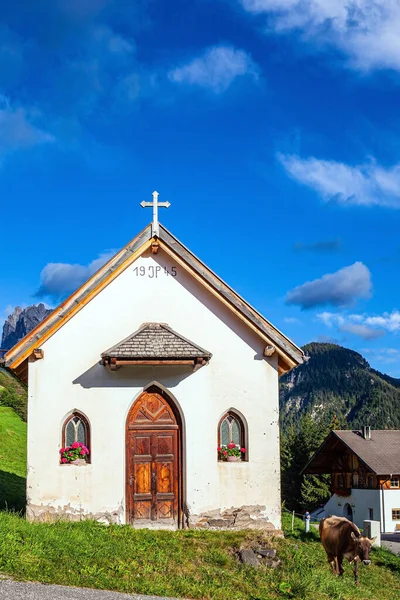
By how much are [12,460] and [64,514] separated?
49.3 ft

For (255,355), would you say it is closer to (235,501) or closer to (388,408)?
(235,501)

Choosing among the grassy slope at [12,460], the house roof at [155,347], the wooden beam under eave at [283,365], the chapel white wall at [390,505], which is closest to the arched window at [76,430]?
the house roof at [155,347]

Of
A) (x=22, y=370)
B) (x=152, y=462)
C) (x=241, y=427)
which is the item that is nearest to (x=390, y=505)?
(x=241, y=427)

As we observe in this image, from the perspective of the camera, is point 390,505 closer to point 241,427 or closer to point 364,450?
point 364,450

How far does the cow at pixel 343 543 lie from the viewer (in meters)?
12.3

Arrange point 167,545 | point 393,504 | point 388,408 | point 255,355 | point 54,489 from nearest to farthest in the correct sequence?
point 167,545 < point 54,489 < point 255,355 < point 393,504 < point 388,408

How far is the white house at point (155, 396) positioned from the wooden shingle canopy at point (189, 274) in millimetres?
28

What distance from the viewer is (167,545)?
1304 centimetres

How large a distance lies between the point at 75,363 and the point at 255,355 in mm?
4328

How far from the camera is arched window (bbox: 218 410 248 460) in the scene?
608 inches

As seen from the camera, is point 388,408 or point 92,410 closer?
point 92,410

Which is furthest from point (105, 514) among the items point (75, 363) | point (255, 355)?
point (255, 355)

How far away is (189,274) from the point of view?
1584cm

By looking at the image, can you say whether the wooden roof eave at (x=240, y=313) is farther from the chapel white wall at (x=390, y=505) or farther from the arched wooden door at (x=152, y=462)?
the chapel white wall at (x=390, y=505)
